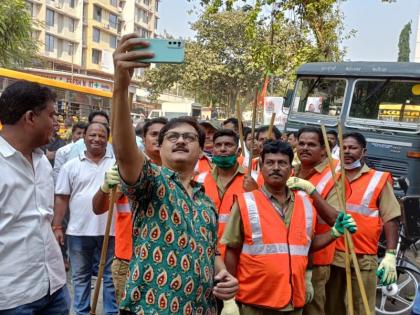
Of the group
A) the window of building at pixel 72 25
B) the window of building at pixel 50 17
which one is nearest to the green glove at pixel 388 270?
the window of building at pixel 50 17

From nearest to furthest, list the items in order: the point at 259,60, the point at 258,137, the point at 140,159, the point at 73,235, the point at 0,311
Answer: the point at 140,159
the point at 0,311
the point at 73,235
the point at 258,137
the point at 259,60

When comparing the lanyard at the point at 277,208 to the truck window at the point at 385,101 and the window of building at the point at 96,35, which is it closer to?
the truck window at the point at 385,101

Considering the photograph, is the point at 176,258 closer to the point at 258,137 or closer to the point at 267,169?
the point at 267,169

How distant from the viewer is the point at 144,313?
A: 1.84 m

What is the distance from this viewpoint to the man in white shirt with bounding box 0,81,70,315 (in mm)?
2127

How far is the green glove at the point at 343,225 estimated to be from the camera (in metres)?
2.81

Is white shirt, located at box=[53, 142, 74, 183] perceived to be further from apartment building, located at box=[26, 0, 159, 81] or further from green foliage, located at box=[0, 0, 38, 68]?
apartment building, located at box=[26, 0, 159, 81]

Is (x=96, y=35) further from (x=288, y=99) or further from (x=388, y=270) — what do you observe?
(x=388, y=270)

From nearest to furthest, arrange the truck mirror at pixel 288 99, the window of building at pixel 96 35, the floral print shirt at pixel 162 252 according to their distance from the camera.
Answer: the floral print shirt at pixel 162 252 < the truck mirror at pixel 288 99 < the window of building at pixel 96 35

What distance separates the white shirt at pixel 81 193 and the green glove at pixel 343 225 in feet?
5.82

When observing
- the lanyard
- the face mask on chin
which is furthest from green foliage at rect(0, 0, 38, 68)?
the lanyard

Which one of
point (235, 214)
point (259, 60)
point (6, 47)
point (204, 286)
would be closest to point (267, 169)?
point (235, 214)

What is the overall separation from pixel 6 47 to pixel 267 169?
13133mm

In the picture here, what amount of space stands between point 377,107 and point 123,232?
202 inches
